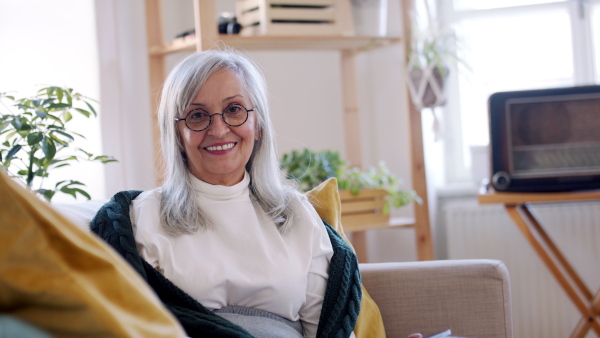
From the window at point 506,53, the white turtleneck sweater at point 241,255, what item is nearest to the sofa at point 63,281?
the white turtleneck sweater at point 241,255

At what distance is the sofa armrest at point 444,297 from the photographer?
5.18ft

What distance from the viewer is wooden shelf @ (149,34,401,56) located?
243cm

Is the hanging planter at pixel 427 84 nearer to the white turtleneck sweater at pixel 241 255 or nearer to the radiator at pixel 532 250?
the radiator at pixel 532 250

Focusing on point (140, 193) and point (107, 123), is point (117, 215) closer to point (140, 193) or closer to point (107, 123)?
point (140, 193)

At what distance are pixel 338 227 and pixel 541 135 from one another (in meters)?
1.12

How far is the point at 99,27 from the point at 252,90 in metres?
1.08

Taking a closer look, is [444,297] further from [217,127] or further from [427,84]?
[427,84]

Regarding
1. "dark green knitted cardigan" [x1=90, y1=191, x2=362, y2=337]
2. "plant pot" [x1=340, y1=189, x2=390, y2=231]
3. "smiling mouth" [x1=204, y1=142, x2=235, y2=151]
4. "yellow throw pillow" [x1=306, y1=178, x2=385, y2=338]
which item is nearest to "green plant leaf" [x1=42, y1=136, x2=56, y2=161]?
"dark green knitted cardigan" [x1=90, y1=191, x2=362, y2=337]

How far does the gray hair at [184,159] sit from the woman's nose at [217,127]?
0.06 metres

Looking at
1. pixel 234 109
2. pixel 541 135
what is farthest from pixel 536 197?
pixel 234 109

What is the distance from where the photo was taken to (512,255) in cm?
294

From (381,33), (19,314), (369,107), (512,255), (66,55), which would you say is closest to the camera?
(19,314)

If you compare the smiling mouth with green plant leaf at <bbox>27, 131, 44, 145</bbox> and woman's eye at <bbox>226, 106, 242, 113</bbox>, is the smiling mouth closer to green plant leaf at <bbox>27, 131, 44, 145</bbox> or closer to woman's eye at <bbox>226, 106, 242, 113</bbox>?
woman's eye at <bbox>226, 106, 242, 113</bbox>

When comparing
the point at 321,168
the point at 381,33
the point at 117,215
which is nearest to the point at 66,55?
the point at 321,168
